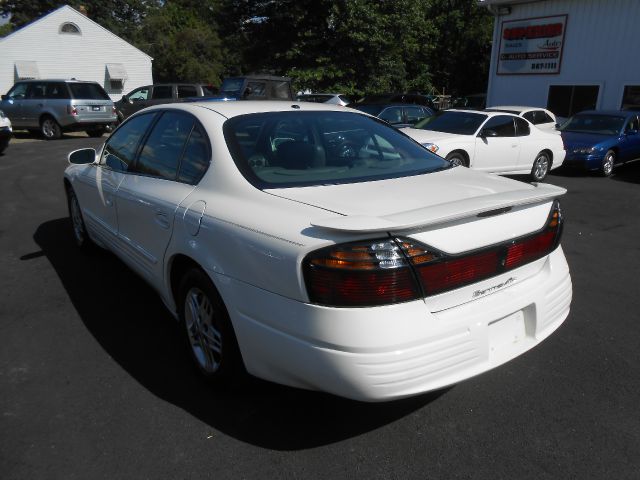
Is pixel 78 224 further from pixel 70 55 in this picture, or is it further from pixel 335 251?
pixel 70 55

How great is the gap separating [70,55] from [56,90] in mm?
13830

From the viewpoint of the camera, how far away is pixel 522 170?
34.1 ft

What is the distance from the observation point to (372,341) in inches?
83.4

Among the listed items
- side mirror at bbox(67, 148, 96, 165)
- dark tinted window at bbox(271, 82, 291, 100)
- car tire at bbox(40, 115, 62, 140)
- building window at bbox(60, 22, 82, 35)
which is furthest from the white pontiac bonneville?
building window at bbox(60, 22, 82, 35)

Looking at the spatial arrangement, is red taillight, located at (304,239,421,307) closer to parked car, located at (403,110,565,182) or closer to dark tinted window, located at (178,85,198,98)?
parked car, located at (403,110,565,182)

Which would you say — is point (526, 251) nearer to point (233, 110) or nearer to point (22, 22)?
point (233, 110)

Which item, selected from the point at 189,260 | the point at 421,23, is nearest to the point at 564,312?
the point at 189,260

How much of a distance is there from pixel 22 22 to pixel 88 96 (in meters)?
42.4

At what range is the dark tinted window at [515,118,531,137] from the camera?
404 inches

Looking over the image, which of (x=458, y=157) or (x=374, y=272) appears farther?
(x=458, y=157)

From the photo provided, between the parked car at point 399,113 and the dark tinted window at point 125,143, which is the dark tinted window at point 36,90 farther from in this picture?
the dark tinted window at point 125,143

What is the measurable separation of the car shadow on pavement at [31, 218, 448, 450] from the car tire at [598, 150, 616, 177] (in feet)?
33.3

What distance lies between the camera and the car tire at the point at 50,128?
55.1 ft

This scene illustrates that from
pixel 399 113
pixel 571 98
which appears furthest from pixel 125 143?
pixel 571 98
